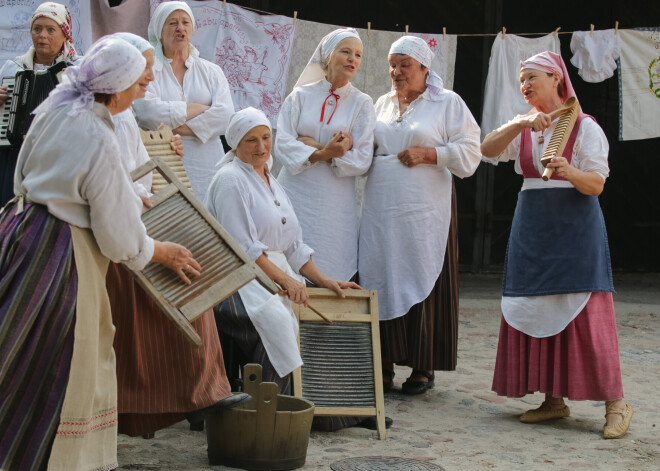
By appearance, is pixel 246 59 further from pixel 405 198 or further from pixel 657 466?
pixel 657 466

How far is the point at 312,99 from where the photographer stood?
540 centimetres

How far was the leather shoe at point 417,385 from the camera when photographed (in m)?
5.42

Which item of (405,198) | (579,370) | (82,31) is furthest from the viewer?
(82,31)

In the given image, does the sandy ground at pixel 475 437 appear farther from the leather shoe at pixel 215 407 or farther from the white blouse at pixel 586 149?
the white blouse at pixel 586 149

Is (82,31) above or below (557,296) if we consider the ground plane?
above

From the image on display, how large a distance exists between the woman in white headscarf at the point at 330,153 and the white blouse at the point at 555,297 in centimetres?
98

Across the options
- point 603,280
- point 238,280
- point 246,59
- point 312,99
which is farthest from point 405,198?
point 246,59

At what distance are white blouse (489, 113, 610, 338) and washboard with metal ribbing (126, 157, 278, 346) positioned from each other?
1671 mm

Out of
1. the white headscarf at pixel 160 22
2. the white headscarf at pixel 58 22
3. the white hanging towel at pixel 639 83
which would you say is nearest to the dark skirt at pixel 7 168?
the white headscarf at pixel 58 22

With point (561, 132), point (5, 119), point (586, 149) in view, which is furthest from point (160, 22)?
point (586, 149)

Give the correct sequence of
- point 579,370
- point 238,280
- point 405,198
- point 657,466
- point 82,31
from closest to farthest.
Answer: point 238,280
point 657,466
point 579,370
point 405,198
point 82,31

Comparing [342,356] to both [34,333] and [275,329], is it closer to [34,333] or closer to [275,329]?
[275,329]

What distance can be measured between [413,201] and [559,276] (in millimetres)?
982

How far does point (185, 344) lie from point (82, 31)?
4458mm
